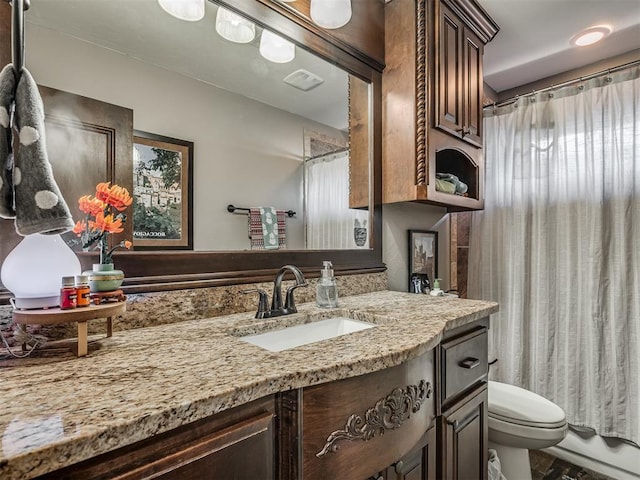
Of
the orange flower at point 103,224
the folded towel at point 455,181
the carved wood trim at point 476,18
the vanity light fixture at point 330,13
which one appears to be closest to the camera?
the orange flower at point 103,224

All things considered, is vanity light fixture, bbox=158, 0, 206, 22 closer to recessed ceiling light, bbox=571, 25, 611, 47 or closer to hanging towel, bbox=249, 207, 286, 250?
hanging towel, bbox=249, 207, 286, 250

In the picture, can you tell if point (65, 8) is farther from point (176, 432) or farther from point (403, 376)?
point (403, 376)

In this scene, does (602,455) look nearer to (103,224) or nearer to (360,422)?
(360,422)

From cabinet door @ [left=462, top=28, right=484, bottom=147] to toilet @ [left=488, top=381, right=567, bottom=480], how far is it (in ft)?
4.44

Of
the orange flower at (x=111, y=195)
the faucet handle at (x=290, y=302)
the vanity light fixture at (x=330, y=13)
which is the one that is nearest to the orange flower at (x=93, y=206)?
the orange flower at (x=111, y=195)

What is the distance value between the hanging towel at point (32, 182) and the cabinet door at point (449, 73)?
4.85 ft

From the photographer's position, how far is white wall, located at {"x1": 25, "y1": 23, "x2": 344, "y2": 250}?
0.90m

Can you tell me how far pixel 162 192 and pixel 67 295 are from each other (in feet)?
1.48

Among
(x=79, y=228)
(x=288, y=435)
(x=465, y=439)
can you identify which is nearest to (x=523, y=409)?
(x=465, y=439)

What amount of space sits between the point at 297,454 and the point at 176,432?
0.24m

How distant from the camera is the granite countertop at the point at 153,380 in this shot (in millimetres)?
408

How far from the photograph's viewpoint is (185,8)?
110 cm

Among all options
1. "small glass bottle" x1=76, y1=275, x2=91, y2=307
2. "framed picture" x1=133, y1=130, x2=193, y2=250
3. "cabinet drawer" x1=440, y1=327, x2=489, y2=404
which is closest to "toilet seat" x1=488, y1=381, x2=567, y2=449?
"cabinet drawer" x1=440, y1=327, x2=489, y2=404

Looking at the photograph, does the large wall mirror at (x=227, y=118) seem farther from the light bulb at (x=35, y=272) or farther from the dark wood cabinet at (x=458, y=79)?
the dark wood cabinet at (x=458, y=79)
